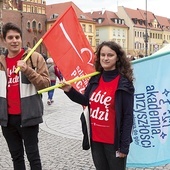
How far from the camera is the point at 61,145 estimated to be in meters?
6.00

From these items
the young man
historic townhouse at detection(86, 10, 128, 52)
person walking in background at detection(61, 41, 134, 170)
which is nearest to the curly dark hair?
person walking in background at detection(61, 41, 134, 170)

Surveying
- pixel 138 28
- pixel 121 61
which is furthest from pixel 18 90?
pixel 138 28

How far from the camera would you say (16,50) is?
3445 mm

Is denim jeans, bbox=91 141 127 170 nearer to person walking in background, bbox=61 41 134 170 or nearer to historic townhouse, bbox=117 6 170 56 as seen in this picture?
person walking in background, bbox=61 41 134 170

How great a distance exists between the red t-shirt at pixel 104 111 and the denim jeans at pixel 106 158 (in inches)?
2.4

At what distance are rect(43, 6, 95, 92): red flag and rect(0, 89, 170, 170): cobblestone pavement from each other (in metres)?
1.24

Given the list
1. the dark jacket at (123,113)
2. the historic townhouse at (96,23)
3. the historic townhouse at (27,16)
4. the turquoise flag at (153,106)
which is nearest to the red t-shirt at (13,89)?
the dark jacket at (123,113)

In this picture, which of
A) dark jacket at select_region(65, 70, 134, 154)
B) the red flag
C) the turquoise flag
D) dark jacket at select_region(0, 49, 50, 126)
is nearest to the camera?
dark jacket at select_region(65, 70, 134, 154)

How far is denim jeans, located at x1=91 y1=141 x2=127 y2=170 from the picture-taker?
3014 mm

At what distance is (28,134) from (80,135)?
3414 millimetres

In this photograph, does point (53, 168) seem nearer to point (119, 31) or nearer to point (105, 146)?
point (105, 146)

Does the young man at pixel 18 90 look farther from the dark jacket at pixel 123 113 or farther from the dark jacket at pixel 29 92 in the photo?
the dark jacket at pixel 123 113

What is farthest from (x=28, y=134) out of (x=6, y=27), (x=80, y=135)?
(x=80, y=135)

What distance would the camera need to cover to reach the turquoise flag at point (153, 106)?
3582 mm
